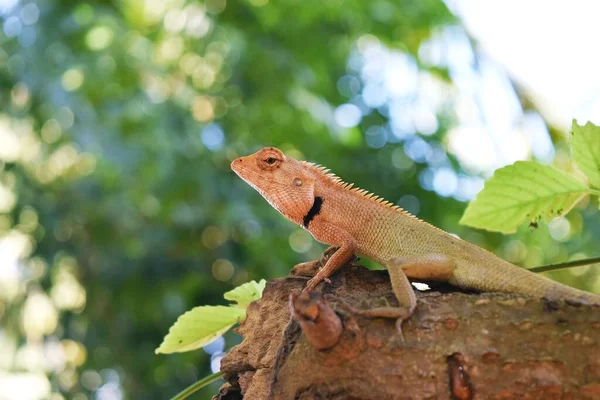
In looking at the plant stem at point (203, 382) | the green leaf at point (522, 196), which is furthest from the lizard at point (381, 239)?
the plant stem at point (203, 382)

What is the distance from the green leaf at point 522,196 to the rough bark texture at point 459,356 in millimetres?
532

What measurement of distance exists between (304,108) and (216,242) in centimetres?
158

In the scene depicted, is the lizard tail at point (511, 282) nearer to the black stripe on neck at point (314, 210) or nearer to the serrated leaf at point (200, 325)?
the black stripe on neck at point (314, 210)

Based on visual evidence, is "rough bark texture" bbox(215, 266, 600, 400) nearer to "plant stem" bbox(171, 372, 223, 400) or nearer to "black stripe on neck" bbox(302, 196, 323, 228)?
"plant stem" bbox(171, 372, 223, 400)

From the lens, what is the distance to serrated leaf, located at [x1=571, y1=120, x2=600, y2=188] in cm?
211

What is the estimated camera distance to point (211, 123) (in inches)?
266

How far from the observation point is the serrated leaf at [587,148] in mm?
2113

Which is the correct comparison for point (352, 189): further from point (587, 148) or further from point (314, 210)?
point (587, 148)

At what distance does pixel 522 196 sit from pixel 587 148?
10.8 inches

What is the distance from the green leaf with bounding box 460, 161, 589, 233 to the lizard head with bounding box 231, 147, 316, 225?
635mm

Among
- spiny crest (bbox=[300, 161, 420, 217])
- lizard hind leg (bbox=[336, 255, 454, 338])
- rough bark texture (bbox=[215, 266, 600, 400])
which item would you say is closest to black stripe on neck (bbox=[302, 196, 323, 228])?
spiny crest (bbox=[300, 161, 420, 217])

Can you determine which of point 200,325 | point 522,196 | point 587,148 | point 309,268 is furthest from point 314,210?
point 587,148

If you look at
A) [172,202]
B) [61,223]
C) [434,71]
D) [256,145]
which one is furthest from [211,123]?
[434,71]

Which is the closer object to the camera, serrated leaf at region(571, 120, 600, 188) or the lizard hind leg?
the lizard hind leg
